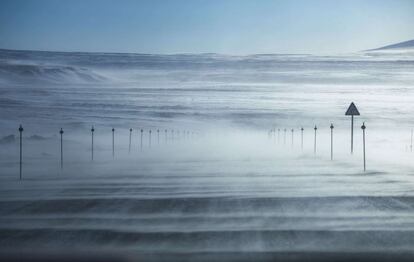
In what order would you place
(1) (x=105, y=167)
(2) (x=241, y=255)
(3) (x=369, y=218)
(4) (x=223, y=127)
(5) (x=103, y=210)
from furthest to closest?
1. (4) (x=223, y=127)
2. (1) (x=105, y=167)
3. (5) (x=103, y=210)
4. (3) (x=369, y=218)
5. (2) (x=241, y=255)

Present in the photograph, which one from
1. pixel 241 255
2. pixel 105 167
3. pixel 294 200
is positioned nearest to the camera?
pixel 241 255

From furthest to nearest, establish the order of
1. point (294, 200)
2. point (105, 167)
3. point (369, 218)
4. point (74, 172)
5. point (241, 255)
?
point (105, 167) < point (74, 172) < point (294, 200) < point (369, 218) < point (241, 255)

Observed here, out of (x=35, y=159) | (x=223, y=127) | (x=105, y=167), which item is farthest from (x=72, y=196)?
(x=223, y=127)

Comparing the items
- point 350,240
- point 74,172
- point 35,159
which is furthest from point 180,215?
point 35,159

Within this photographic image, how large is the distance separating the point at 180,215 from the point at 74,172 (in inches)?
402

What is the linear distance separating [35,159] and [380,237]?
20.4 meters

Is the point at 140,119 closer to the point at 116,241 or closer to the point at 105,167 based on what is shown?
the point at 105,167

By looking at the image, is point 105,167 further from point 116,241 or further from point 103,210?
point 116,241

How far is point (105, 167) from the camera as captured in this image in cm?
2445

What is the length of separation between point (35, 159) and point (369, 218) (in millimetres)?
18896

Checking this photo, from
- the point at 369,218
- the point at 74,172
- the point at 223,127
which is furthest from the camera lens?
the point at 223,127

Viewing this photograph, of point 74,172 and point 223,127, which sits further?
point 223,127

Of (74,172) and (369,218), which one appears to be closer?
(369,218)

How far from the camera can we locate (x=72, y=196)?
15688 millimetres
